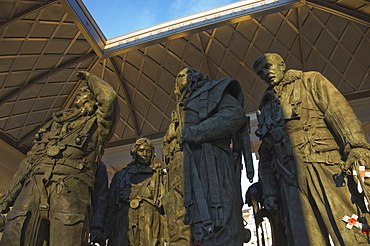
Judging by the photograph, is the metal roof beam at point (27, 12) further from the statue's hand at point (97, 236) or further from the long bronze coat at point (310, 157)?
the long bronze coat at point (310, 157)

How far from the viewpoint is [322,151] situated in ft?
12.0

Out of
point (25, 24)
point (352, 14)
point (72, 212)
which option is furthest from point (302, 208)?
point (25, 24)

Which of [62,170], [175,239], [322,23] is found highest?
[322,23]

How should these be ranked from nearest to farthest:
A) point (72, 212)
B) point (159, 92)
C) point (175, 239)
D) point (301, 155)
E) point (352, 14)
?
point (175, 239), point (72, 212), point (301, 155), point (352, 14), point (159, 92)

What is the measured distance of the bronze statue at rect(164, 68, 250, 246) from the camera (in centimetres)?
280

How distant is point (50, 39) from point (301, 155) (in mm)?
17092

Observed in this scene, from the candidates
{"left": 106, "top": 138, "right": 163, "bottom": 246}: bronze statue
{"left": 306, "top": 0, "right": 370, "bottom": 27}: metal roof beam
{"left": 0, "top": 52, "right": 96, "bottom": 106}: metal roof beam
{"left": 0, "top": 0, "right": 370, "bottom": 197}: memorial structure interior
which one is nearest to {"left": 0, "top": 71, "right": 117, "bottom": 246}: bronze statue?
{"left": 106, "top": 138, "right": 163, "bottom": 246}: bronze statue

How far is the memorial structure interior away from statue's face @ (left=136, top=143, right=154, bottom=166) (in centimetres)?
1178

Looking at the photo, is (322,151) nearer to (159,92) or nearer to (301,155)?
(301,155)

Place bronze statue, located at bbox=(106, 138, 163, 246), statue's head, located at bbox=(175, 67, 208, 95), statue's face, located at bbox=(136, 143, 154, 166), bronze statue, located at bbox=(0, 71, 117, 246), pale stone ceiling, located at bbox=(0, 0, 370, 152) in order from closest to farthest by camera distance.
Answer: bronze statue, located at bbox=(0, 71, 117, 246), statue's head, located at bbox=(175, 67, 208, 95), bronze statue, located at bbox=(106, 138, 163, 246), statue's face, located at bbox=(136, 143, 154, 166), pale stone ceiling, located at bbox=(0, 0, 370, 152)

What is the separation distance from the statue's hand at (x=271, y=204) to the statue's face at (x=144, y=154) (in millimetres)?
2523

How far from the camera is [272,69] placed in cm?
452

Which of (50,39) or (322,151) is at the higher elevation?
A: (50,39)

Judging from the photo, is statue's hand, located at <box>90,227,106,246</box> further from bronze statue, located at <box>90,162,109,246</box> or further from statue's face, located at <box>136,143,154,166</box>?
statue's face, located at <box>136,143,154,166</box>
